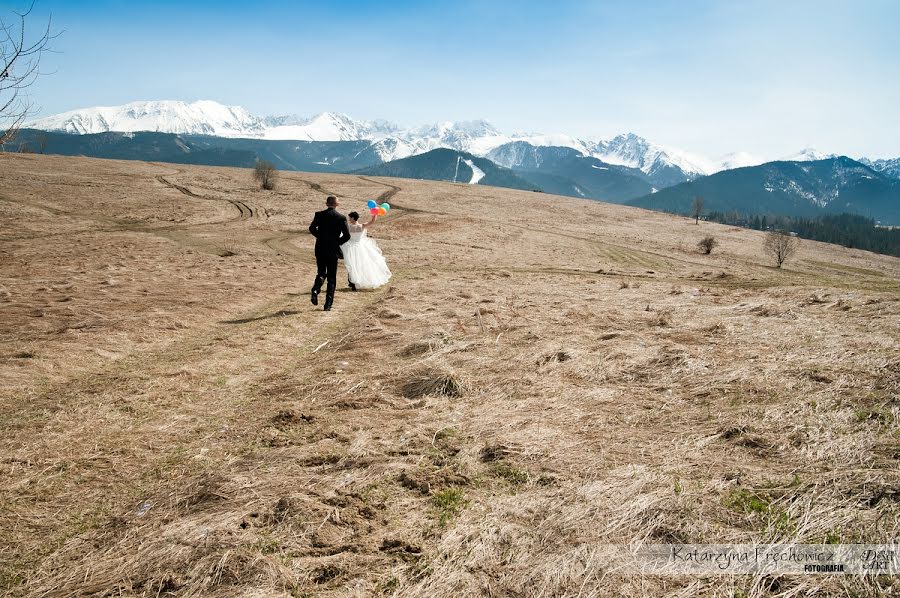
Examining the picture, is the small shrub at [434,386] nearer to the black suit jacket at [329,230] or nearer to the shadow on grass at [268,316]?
the shadow on grass at [268,316]

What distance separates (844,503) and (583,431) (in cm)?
242

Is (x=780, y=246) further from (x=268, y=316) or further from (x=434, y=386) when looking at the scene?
(x=434, y=386)

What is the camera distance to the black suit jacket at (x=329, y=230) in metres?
13.6

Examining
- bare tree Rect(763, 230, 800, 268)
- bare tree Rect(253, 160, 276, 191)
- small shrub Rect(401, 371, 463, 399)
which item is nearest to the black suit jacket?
small shrub Rect(401, 371, 463, 399)

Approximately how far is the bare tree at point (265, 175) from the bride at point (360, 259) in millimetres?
52741

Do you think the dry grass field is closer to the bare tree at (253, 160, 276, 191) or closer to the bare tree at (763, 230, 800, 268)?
the bare tree at (763, 230, 800, 268)

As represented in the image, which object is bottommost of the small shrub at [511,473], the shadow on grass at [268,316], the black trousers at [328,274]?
the shadow on grass at [268,316]

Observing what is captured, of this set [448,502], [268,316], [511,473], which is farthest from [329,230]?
[448,502]

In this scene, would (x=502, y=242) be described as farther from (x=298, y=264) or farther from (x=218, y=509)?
(x=218, y=509)

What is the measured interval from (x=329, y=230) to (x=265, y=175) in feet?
190

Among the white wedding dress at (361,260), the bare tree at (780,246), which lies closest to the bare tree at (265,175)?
the white wedding dress at (361,260)

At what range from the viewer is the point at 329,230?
1362 centimetres

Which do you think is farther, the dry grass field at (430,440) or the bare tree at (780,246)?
the bare tree at (780,246)

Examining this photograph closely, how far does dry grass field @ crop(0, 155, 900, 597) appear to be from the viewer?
11.4 ft
